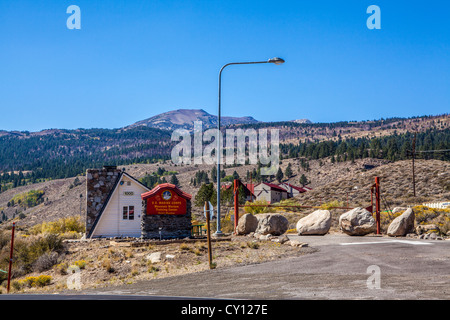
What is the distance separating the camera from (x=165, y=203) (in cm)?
2506

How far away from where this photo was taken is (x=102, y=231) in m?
29.6

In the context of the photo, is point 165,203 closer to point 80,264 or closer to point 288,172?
point 80,264

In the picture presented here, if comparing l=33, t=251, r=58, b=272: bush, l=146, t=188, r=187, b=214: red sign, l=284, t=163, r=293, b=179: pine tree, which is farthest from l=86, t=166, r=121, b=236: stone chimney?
l=284, t=163, r=293, b=179: pine tree

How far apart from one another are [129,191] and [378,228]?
15616 mm

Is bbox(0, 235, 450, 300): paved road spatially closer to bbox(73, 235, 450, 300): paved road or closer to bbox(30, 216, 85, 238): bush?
bbox(73, 235, 450, 300): paved road

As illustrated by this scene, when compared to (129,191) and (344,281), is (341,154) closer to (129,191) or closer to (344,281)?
(129,191)

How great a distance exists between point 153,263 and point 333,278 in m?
8.11

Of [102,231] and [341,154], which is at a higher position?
[341,154]

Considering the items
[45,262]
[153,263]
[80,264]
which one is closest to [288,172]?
[45,262]

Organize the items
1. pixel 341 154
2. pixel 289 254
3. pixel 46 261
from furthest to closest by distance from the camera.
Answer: pixel 341 154
pixel 46 261
pixel 289 254

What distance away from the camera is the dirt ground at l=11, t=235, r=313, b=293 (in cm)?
1588
